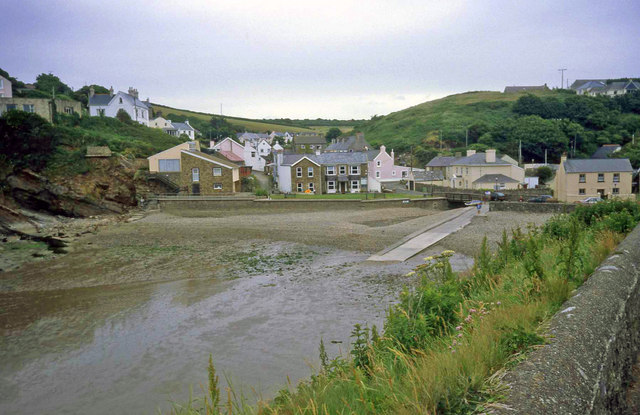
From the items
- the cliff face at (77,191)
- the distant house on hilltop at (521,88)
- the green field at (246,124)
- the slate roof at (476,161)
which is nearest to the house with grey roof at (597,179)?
the slate roof at (476,161)

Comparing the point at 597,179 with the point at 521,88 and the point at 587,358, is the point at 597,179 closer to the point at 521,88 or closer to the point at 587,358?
the point at 587,358

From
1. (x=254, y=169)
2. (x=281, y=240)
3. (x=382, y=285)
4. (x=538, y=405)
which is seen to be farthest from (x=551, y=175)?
(x=538, y=405)

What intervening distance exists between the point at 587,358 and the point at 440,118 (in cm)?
13739

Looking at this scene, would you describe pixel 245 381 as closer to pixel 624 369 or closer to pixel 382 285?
pixel 624 369

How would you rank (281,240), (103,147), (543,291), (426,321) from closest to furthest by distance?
(543,291), (426,321), (281,240), (103,147)

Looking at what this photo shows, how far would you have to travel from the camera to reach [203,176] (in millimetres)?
54438

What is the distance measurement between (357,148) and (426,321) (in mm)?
79174

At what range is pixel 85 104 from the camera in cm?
7656

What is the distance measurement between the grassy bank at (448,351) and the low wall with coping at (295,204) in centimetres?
3751

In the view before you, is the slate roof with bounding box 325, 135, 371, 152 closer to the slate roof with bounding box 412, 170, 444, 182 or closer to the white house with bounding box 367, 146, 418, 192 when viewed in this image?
the white house with bounding box 367, 146, 418, 192

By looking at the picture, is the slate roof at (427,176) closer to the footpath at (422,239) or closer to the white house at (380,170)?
the white house at (380,170)

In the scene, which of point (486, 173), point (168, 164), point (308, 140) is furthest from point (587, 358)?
point (308, 140)

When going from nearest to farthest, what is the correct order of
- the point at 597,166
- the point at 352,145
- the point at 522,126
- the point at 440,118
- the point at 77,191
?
the point at 77,191, the point at 597,166, the point at 352,145, the point at 522,126, the point at 440,118

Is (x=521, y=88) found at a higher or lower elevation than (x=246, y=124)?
higher
